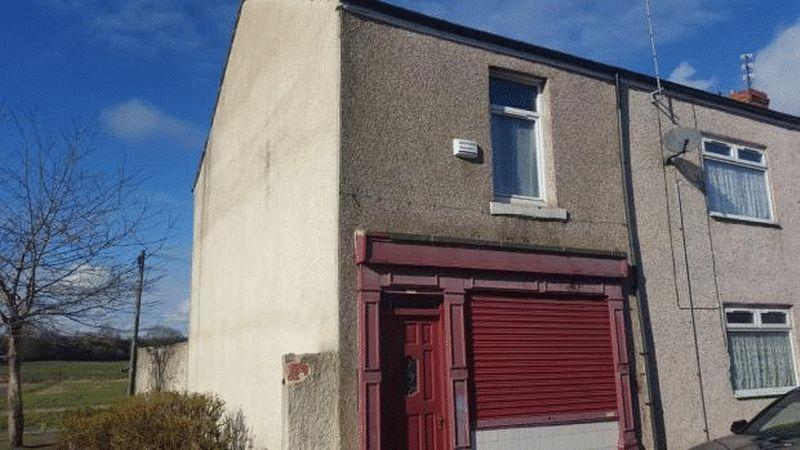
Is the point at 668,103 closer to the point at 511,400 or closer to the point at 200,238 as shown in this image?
the point at 511,400

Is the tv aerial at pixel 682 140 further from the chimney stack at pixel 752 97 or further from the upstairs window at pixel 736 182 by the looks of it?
the chimney stack at pixel 752 97

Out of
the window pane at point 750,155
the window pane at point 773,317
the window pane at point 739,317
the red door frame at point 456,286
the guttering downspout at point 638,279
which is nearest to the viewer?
the red door frame at point 456,286

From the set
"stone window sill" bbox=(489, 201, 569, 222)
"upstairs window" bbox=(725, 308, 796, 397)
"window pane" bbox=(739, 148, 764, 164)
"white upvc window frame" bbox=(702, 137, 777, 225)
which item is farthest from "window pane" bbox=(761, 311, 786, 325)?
"stone window sill" bbox=(489, 201, 569, 222)

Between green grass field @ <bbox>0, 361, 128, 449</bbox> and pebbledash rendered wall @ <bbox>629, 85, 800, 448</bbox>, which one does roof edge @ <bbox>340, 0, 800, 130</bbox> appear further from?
green grass field @ <bbox>0, 361, 128, 449</bbox>

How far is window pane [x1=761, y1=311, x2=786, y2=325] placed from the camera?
10.5 meters

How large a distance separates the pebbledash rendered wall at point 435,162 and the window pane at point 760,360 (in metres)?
2.73

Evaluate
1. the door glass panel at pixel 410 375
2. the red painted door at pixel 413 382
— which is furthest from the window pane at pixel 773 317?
the door glass panel at pixel 410 375

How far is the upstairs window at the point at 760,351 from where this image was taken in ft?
32.4

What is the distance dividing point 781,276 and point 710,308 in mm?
1990

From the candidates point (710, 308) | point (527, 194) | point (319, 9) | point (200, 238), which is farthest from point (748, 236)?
point (200, 238)

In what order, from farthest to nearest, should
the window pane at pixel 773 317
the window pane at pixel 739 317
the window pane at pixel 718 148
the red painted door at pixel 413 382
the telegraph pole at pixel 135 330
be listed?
the telegraph pole at pixel 135 330 < the window pane at pixel 718 148 < the window pane at pixel 773 317 < the window pane at pixel 739 317 < the red painted door at pixel 413 382

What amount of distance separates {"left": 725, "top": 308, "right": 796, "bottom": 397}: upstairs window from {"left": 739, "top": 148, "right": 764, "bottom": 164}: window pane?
2.61 metres

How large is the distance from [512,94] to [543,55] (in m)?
0.68

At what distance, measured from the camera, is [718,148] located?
35.5ft
